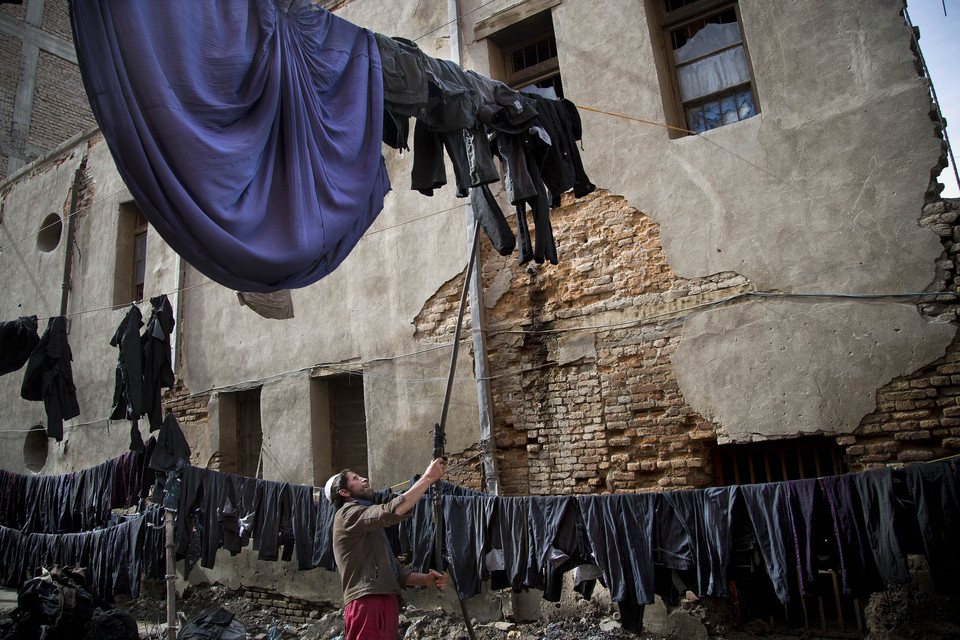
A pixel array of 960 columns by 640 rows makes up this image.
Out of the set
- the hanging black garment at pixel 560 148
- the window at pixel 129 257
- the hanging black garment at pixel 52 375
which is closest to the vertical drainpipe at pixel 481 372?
the hanging black garment at pixel 560 148

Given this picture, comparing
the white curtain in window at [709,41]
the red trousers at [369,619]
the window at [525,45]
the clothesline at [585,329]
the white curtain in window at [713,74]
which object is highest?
the window at [525,45]

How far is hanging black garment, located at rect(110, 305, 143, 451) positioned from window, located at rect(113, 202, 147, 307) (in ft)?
13.4

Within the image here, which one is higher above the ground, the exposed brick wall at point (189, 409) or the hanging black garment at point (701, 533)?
the exposed brick wall at point (189, 409)

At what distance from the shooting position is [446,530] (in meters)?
5.64

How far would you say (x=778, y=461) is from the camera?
19.0 ft

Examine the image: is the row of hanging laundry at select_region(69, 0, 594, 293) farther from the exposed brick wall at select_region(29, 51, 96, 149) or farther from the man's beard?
the exposed brick wall at select_region(29, 51, 96, 149)

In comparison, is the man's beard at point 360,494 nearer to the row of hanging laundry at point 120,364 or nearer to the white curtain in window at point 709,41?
the row of hanging laundry at point 120,364

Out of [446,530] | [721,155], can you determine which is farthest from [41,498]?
[721,155]

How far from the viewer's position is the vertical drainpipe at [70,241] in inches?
465

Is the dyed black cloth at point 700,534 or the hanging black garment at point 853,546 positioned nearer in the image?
the hanging black garment at point 853,546

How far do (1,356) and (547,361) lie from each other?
20.4 feet

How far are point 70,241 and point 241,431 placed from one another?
5.83 meters

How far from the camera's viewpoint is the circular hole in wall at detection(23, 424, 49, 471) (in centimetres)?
1159

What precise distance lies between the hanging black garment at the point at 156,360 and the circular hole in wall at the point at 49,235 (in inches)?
282
